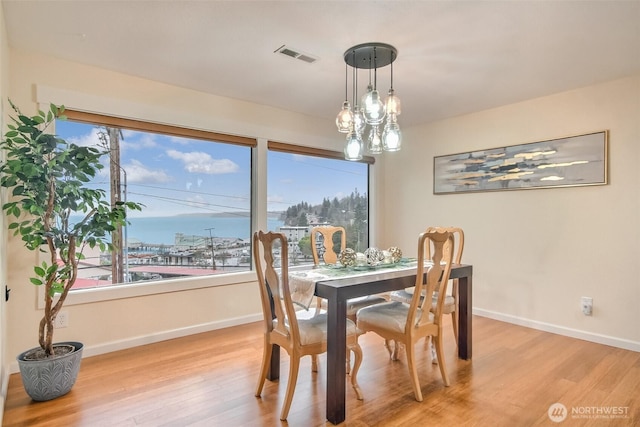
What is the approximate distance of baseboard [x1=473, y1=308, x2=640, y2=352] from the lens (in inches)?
119

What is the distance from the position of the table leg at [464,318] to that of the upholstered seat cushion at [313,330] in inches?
43.2

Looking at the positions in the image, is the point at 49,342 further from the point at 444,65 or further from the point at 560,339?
the point at 560,339

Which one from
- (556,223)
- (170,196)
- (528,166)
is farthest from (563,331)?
(170,196)

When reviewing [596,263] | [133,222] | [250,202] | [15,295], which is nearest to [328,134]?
[250,202]

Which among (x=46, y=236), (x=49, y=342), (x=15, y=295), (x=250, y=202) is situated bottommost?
(x=49, y=342)

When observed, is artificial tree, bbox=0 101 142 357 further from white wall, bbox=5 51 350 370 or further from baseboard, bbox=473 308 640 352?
baseboard, bbox=473 308 640 352

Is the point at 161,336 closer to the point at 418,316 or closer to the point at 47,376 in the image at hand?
the point at 47,376

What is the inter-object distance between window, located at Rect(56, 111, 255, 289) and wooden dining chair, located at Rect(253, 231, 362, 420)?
1561 mm

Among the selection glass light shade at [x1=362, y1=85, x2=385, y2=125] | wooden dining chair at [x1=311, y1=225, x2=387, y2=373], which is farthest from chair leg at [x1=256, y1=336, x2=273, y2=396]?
glass light shade at [x1=362, y1=85, x2=385, y2=125]

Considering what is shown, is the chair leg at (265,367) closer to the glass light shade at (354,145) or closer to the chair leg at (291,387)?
the chair leg at (291,387)

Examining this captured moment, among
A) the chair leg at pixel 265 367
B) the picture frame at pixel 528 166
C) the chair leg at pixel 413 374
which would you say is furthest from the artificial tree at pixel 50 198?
the picture frame at pixel 528 166

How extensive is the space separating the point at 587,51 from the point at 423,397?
106 inches

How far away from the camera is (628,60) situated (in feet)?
8.88

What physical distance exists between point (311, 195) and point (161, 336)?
7.46 ft
